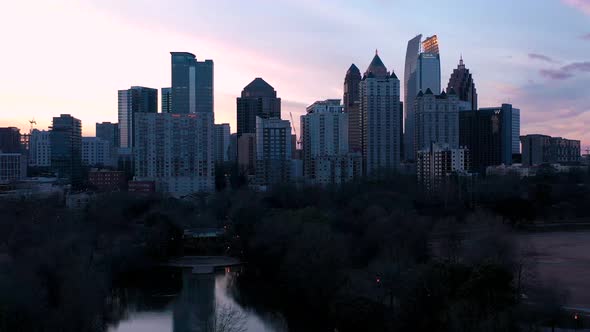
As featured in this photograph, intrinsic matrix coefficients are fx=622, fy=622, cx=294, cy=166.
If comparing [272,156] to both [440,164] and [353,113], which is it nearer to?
[440,164]

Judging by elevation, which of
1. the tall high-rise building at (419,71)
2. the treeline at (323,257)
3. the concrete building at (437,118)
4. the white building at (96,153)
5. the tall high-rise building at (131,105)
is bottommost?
the treeline at (323,257)

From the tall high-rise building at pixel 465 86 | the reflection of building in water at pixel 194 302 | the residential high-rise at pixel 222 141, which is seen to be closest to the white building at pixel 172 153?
the residential high-rise at pixel 222 141

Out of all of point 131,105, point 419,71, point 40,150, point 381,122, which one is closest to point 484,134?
point 381,122

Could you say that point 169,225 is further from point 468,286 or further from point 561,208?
point 561,208

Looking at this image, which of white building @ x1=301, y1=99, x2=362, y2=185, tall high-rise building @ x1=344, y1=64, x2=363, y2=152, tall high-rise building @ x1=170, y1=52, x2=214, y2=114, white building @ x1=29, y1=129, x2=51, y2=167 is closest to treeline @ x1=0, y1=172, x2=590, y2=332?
white building @ x1=301, y1=99, x2=362, y2=185

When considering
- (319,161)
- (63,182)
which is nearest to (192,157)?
(319,161)

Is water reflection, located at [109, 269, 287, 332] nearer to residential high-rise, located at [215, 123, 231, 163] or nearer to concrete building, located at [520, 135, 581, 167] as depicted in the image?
residential high-rise, located at [215, 123, 231, 163]

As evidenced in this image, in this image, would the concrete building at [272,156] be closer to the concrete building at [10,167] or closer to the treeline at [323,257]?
the treeline at [323,257]
